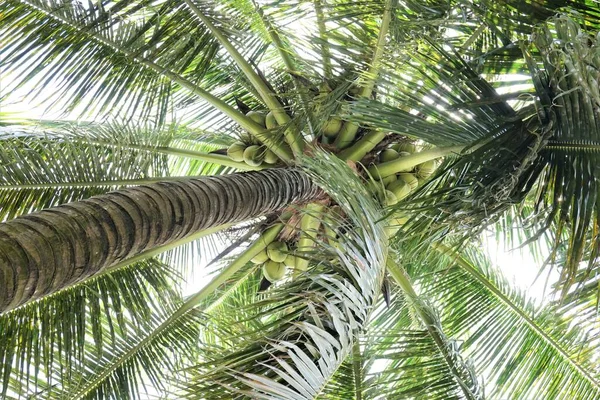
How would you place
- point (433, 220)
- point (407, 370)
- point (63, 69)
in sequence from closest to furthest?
point (433, 220), point (407, 370), point (63, 69)

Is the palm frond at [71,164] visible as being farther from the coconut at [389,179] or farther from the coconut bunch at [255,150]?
the coconut at [389,179]

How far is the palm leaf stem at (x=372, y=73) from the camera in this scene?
262 centimetres

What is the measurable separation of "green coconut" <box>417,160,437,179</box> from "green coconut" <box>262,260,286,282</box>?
1061mm

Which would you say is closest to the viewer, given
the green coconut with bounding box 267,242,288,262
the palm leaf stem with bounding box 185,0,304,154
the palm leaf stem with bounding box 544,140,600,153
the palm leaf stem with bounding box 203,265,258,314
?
the palm leaf stem with bounding box 544,140,600,153

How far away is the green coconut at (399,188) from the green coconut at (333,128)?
0.47 metres

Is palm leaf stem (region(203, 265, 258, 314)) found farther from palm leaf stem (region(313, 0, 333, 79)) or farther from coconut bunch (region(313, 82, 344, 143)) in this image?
palm leaf stem (region(313, 0, 333, 79))

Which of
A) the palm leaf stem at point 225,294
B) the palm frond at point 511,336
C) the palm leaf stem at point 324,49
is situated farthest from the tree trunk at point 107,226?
the palm leaf stem at point 225,294

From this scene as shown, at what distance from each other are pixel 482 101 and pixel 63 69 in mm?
2511

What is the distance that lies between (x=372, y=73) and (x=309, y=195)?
1082 mm

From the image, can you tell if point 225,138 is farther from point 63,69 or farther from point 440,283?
point 440,283

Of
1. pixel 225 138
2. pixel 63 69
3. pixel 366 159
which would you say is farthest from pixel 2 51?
pixel 366 159

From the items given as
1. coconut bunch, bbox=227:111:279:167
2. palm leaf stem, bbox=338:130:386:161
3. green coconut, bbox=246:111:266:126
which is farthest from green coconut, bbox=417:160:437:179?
green coconut, bbox=246:111:266:126

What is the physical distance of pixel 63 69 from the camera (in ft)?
12.2

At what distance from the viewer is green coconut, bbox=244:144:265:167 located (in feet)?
12.8
